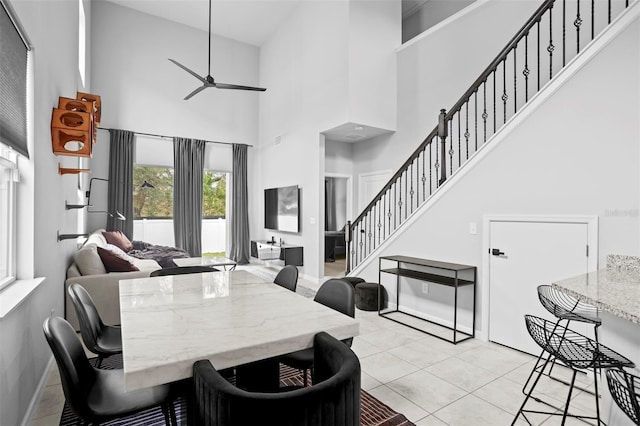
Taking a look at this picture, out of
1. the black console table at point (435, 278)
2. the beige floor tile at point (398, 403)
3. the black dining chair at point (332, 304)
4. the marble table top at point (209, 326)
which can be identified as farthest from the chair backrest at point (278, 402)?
the black console table at point (435, 278)

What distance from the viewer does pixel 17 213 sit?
83.7 inches

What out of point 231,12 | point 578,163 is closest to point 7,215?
point 578,163

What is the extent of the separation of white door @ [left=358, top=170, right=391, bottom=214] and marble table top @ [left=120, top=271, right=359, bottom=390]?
16.3 ft

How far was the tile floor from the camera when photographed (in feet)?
7.38

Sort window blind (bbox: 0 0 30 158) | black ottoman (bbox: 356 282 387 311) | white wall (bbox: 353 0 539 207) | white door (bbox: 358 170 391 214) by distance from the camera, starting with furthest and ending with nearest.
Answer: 1. white door (bbox: 358 170 391 214)
2. white wall (bbox: 353 0 539 207)
3. black ottoman (bbox: 356 282 387 311)
4. window blind (bbox: 0 0 30 158)

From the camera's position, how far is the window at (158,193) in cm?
737

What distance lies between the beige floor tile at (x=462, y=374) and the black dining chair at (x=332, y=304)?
1168 millimetres

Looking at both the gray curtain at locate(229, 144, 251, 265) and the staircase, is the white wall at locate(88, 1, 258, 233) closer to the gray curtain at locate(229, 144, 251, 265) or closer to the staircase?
the gray curtain at locate(229, 144, 251, 265)

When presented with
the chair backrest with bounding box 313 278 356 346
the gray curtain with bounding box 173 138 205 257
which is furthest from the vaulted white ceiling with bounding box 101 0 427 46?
the chair backrest with bounding box 313 278 356 346

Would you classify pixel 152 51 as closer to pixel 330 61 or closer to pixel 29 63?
pixel 330 61

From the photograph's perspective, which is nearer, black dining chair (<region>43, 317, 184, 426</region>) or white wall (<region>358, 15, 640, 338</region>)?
black dining chair (<region>43, 317, 184, 426</region>)

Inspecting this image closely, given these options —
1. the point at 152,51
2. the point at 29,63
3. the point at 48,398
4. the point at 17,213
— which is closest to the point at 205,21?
the point at 152,51

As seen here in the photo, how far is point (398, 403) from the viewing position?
2.40 metres

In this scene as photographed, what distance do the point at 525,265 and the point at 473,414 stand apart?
5.09 feet
